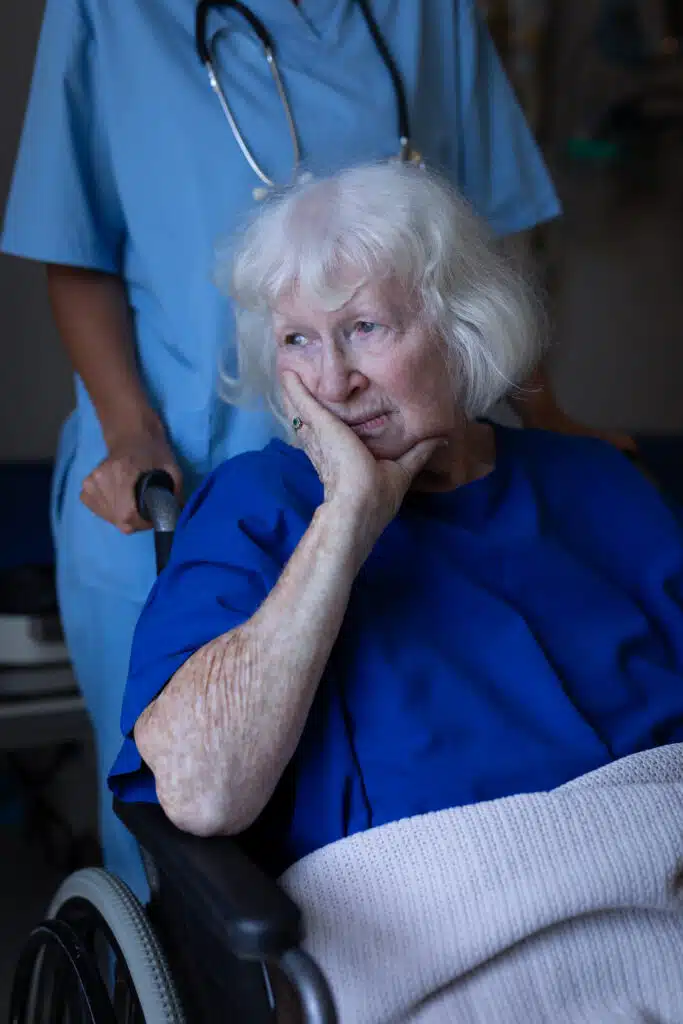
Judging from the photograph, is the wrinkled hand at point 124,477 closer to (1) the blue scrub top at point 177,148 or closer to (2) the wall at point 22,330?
(1) the blue scrub top at point 177,148

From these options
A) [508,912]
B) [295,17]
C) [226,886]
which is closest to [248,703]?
[226,886]

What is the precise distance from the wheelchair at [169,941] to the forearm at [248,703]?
1.5 inches

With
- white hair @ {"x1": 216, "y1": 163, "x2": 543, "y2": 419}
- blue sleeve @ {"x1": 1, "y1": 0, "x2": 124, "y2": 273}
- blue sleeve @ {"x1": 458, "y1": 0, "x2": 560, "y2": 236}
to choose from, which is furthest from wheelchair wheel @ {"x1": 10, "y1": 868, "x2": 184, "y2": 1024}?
blue sleeve @ {"x1": 458, "y1": 0, "x2": 560, "y2": 236}

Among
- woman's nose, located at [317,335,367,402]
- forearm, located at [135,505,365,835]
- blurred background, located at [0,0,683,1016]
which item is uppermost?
woman's nose, located at [317,335,367,402]

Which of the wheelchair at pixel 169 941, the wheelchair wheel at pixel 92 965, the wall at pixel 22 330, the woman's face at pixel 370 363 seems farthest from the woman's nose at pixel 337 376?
the wall at pixel 22 330

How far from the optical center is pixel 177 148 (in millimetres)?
1512

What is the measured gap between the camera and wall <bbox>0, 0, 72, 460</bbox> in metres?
2.38

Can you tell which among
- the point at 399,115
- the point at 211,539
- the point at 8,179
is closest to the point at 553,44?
the point at 8,179

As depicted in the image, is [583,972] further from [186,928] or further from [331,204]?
[331,204]

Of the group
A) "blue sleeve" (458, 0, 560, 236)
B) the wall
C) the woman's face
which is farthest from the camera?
the wall

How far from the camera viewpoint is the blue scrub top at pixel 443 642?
1190 mm

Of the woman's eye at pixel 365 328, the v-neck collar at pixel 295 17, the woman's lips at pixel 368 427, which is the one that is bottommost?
the woman's lips at pixel 368 427

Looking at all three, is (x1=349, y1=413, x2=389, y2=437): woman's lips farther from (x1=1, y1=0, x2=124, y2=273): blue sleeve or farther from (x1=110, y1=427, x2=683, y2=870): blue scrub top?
(x1=1, y1=0, x2=124, y2=273): blue sleeve

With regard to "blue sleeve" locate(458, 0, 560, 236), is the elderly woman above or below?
below
